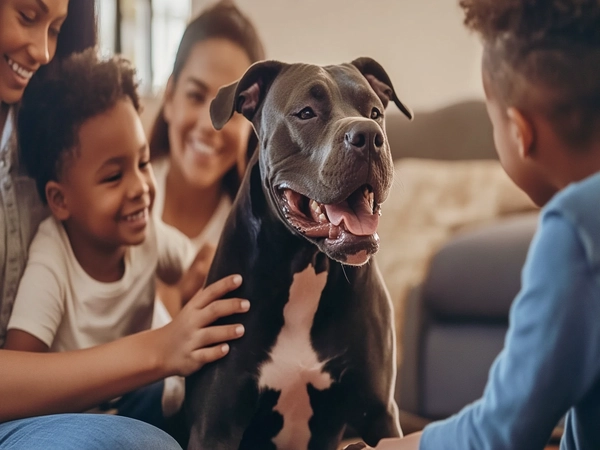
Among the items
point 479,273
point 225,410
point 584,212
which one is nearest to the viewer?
point 584,212

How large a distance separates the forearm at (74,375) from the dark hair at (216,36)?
1.21ft

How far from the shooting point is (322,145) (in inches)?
42.8

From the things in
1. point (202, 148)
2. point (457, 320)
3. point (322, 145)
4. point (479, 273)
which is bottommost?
point (457, 320)

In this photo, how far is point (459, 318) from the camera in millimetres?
1746

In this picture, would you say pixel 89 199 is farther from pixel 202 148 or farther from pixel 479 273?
pixel 479 273

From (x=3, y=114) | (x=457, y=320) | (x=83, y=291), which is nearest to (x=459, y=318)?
(x=457, y=320)

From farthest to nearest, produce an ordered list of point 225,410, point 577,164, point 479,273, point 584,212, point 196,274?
point 479,273
point 196,274
point 225,410
point 577,164
point 584,212

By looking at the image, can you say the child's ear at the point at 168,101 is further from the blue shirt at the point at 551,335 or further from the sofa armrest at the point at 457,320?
the blue shirt at the point at 551,335

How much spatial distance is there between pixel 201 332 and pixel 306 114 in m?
0.39

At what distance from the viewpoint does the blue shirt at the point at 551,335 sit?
78cm

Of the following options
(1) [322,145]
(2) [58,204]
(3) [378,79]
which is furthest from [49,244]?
(3) [378,79]

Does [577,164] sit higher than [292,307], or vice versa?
[577,164]

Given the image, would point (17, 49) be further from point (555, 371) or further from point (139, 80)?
Result: point (555, 371)

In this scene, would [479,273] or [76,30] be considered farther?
[479,273]
